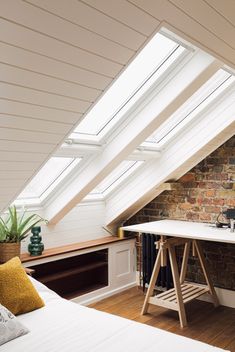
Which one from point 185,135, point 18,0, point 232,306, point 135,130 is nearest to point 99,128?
point 135,130

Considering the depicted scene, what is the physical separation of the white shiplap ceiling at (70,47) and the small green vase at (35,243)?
52.1 inches

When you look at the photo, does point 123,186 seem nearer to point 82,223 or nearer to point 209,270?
point 82,223

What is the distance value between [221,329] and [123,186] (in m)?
1.85

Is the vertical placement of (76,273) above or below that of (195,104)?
below

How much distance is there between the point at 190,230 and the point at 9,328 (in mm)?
2112

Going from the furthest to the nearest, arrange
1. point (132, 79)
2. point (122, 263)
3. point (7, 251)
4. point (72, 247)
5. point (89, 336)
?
1. point (122, 263)
2. point (72, 247)
3. point (7, 251)
4. point (132, 79)
5. point (89, 336)

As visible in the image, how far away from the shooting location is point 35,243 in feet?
11.7

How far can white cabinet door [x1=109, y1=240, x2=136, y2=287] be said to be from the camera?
4.48 meters

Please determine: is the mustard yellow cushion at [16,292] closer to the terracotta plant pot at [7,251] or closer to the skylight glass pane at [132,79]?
the terracotta plant pot at [7,251]

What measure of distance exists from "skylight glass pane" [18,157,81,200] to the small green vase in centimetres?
37

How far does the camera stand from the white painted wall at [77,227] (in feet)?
12.9

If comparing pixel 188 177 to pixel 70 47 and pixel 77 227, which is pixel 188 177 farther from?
pixel 70 47

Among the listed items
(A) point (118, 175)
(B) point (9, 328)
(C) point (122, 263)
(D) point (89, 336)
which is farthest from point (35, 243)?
(D) point (89, 336)

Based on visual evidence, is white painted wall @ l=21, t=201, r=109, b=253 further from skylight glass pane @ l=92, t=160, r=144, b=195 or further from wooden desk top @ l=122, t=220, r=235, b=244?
wooden desk top @ l=122, t=220, r=235, b=244
